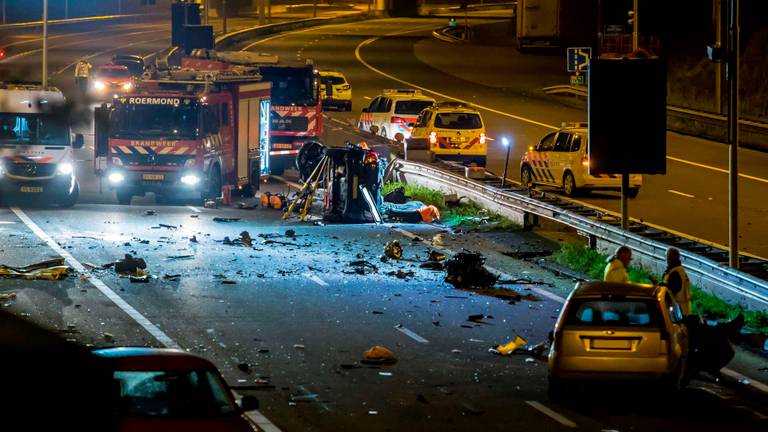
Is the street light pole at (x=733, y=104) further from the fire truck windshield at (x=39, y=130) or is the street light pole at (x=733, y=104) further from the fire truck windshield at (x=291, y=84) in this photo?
the fire truck windshield at (x=291, y=84)

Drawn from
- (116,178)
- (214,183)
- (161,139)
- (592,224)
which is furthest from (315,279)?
(214,183)

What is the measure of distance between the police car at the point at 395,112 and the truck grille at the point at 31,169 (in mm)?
15671

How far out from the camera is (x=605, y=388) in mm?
16547

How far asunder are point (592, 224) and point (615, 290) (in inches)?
466

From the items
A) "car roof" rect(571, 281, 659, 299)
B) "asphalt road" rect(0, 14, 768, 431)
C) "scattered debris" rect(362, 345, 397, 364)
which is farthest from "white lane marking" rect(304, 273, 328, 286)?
"car roof" rect(571, 281, 659, 299)

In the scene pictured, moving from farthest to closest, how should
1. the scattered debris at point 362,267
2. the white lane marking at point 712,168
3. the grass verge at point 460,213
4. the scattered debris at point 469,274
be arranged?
the white lane marking at point 712,168 → the grass verge at point 460,213 → the scattered debris at point 362,267 → the scattered debris at point 469,274

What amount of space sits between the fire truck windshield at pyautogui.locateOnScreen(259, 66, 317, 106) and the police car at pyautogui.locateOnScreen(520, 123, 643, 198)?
7908 millimetres

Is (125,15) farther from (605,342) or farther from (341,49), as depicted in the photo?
(605,342)

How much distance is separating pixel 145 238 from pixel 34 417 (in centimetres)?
2054

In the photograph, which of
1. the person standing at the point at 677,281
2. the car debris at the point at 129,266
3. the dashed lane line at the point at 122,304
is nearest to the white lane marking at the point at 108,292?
the dashed lane line at the point at 122,304

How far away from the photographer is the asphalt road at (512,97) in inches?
1441

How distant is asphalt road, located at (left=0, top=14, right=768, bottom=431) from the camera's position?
16.1 metres

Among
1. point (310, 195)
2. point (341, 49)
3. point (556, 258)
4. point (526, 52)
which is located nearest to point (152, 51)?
point (341, 49)

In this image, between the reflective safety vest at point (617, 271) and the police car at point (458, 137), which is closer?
the reflective safety vest at point (617, 271)
